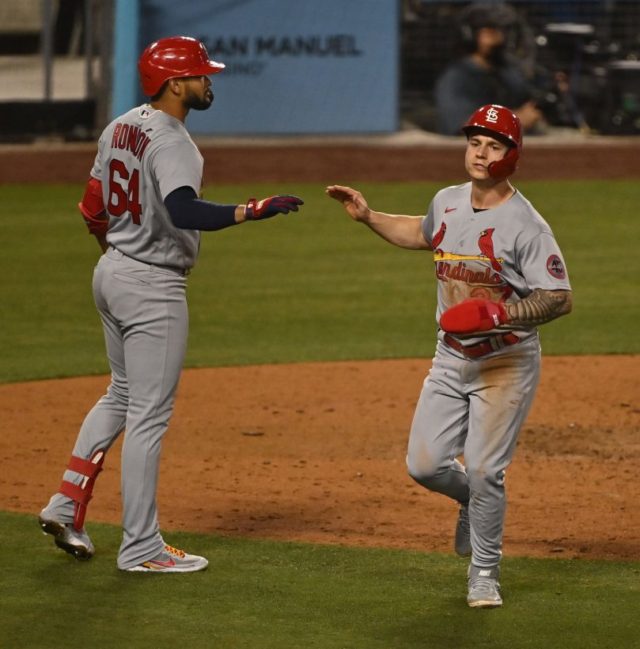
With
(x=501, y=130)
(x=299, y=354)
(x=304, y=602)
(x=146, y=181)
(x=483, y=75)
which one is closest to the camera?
(x=501, y=130)

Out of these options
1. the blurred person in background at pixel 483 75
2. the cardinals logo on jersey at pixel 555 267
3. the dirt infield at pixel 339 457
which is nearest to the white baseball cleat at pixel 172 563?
the dirt infield at pixel 339 457

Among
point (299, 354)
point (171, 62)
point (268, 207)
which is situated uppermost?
point (171, 62)

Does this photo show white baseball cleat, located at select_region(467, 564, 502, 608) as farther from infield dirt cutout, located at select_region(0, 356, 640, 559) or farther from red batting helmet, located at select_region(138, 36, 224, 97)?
red batting helmet, located at select_region(138, 36, 224, 97)

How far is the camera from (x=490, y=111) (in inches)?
197

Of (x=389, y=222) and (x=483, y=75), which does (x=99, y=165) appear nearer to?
(x=389, y=222)

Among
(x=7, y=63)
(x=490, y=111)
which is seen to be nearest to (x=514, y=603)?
(x=490, y=111)

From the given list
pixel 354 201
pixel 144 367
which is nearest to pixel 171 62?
pixel 354 201

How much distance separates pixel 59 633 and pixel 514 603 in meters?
1.57

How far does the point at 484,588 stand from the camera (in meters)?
4.99

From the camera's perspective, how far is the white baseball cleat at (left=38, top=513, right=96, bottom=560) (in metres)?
5.50

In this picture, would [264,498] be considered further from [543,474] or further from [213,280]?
[213,280]

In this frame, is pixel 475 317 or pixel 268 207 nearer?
pixel 475 317

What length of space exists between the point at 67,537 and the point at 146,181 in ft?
4.61

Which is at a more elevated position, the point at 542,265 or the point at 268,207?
A: the point at 268,207
